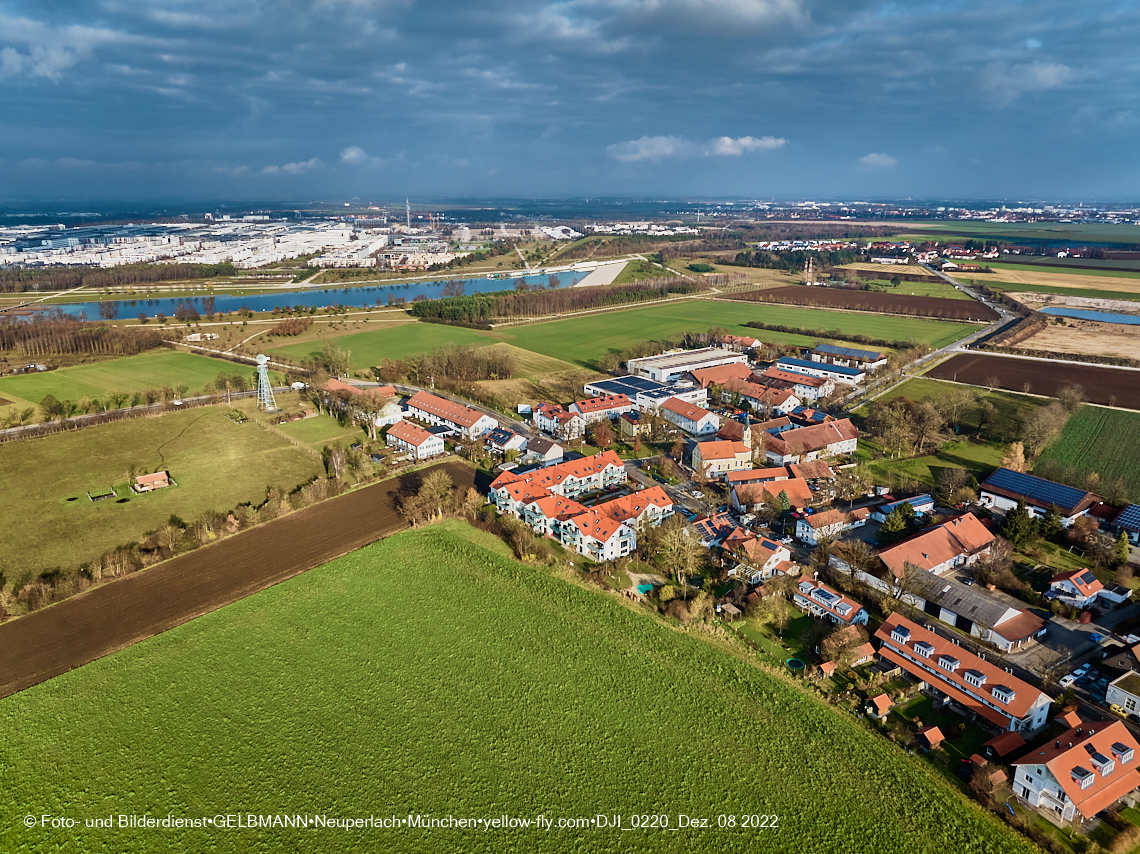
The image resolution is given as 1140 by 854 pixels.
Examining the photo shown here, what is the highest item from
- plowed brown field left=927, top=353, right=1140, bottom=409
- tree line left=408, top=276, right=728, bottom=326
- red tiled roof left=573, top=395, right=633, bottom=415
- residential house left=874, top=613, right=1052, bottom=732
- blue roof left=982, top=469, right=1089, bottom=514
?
tree line left=408, top=276, right=728, bottom=326

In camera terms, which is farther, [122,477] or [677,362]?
[677,362]

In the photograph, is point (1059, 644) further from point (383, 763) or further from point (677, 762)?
point (383, 763)

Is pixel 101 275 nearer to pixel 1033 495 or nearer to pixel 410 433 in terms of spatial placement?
pixel 410 433

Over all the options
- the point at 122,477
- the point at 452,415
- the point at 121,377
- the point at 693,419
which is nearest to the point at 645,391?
the point at 693,419

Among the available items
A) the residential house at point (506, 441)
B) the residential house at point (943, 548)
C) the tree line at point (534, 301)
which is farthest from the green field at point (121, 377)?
the residential house at point (943, 548)

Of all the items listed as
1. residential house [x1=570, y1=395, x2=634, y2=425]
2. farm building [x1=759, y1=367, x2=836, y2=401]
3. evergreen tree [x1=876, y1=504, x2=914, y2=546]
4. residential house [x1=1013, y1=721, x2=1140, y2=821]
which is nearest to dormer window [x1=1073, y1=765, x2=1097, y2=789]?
residential house [x1=1013, y1=721, x2=1140, y2=821]

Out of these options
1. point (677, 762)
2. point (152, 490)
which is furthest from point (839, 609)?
point (152, 490)

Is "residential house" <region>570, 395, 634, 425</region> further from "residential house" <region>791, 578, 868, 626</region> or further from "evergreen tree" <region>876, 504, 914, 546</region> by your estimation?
"residential house" <region>791, 578, 868, 626</region>
